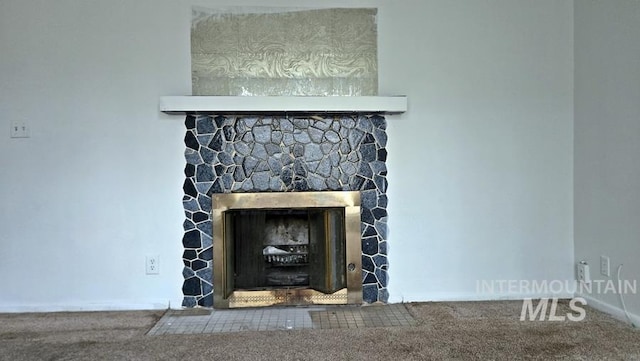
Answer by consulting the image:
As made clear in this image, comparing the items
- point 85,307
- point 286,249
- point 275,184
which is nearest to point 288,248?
point 286,249

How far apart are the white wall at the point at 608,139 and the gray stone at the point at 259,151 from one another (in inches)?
77.4

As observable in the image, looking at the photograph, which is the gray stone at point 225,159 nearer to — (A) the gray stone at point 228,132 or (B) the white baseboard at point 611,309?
(A) the gray stone at point 228,132

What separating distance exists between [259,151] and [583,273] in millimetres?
2151

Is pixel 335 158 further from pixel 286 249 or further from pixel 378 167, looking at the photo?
pixel 286 249

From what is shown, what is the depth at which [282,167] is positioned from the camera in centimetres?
273

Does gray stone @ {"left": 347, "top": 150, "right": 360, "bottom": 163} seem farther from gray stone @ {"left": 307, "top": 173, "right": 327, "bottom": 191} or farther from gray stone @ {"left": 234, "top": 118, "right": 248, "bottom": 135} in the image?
gray stone @ {"left": 234, "top": 118, "right": 248, "bottom": 135}

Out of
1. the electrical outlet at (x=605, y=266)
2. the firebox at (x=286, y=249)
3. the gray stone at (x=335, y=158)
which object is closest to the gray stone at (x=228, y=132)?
the firebox at (x=286, y=249)

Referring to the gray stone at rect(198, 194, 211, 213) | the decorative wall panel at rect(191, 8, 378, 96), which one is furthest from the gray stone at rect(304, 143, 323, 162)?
the gray stone at rect(198, 194, 211, 213)

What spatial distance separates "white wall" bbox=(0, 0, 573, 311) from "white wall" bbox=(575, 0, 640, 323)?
0.10 m

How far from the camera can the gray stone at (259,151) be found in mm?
2725

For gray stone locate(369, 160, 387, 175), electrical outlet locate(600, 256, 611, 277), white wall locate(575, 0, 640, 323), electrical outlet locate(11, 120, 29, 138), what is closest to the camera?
white wall locate(575, 0, 640, 323)

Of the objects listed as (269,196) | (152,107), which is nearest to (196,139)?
(152,107)

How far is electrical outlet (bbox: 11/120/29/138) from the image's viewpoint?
8.75 feet

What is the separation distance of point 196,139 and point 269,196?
567mm
